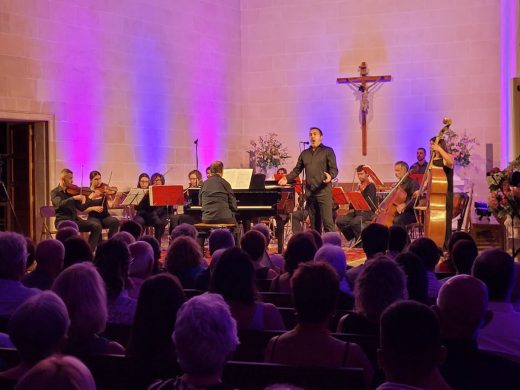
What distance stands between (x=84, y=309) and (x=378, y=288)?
124 cm

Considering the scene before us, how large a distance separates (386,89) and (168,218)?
583 centimetres

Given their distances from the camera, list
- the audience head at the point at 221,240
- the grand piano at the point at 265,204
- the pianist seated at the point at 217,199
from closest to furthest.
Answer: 1. the audience head at the point at 221,240
2. the pianist seated at the point at 217,199
3. the grand piano at the point at 265,204

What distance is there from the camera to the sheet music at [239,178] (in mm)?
11570

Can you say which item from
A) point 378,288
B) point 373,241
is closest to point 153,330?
point 378,288

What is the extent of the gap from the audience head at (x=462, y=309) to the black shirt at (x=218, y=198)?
7772 millimetres

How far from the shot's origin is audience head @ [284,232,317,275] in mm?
5309

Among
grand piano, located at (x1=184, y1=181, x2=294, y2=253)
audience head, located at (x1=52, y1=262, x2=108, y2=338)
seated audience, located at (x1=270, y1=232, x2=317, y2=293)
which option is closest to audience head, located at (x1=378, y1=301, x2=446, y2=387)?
audience head, located at (x1=52, y1=262, x2=108, y2=338)

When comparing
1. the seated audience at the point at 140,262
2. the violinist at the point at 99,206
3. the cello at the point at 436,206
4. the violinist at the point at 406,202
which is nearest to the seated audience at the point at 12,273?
the seated audience at the point at 140,262

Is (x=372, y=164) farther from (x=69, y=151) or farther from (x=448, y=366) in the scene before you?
(x=448, y=366)

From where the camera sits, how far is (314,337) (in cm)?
306

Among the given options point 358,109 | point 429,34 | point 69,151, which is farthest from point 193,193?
point 429,34

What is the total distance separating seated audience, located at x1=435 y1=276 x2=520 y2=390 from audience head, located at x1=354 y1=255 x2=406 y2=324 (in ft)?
0.94

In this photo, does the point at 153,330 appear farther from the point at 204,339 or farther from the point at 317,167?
the point at 317,167

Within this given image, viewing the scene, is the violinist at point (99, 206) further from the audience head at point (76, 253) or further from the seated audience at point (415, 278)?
the seated audience at point (415, 278)
